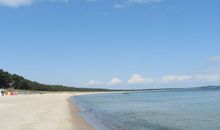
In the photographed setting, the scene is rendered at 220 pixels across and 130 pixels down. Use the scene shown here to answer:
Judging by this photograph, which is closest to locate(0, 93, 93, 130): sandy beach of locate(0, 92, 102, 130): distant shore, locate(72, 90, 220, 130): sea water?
locate(0, 92, 102, 130): distant shore

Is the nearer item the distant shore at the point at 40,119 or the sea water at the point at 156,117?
the distant shore at the point at 40,119

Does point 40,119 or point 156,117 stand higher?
point 156,117

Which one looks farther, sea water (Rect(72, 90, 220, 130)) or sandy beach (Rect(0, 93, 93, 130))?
sea water (Rect(72, 90, 220, 130))

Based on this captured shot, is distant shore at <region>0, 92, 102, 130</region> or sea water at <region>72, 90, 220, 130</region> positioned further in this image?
sea water at <region>72, 90, 220, 130</region>

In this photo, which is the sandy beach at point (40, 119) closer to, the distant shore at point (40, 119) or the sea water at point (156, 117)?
the distant shore at point (40, 119)

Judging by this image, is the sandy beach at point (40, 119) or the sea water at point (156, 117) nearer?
the sandy beach at point (40, 119)

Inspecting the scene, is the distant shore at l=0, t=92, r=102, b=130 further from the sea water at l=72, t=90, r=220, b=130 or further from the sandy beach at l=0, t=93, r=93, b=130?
the sea water at l=72, t=90, r=220, b=130

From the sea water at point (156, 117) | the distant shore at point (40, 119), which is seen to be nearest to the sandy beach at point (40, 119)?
the distant shore at point (40, 119)

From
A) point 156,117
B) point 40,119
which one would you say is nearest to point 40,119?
point 40,119

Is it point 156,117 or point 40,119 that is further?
point 156,117

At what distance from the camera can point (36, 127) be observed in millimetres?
19984

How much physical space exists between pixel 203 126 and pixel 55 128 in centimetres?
890

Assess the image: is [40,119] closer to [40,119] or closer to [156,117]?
[40,119]

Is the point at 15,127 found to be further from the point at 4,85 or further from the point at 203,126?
the point at 4,85
